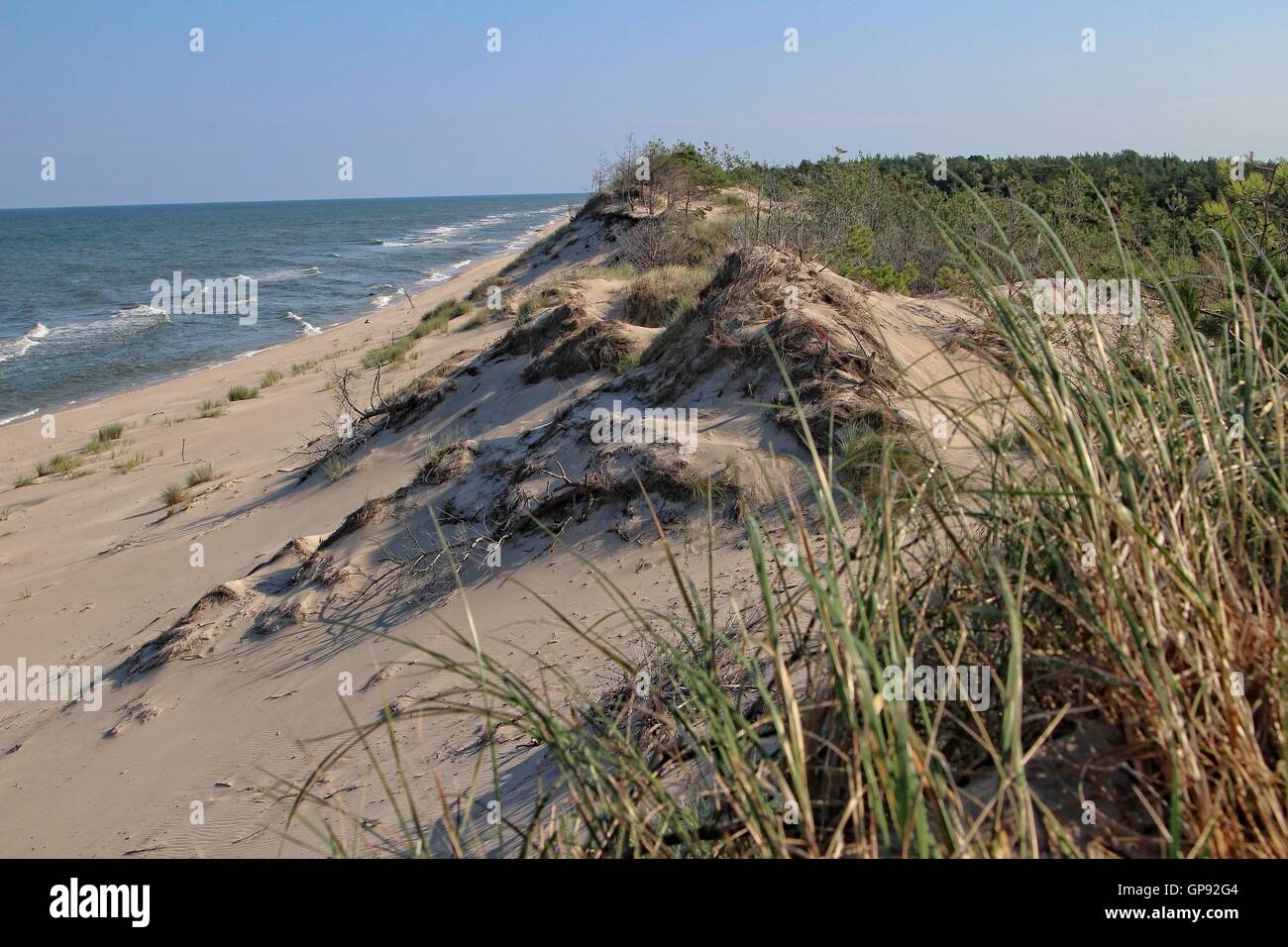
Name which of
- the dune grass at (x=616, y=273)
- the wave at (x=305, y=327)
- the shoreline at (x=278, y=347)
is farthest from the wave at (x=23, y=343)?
the dune grass at (x=616, y=273)

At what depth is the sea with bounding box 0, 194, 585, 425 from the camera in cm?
2288

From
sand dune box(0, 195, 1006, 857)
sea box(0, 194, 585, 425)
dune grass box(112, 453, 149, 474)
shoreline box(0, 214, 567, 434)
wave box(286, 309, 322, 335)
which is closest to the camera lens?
sand dune box(0, 195, 1006, 857)

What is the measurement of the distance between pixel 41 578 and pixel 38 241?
8115 centimetres

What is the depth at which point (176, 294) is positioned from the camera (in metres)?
37.0

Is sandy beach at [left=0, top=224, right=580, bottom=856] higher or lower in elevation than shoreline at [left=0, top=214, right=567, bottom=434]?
lower

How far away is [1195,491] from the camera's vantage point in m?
2.09

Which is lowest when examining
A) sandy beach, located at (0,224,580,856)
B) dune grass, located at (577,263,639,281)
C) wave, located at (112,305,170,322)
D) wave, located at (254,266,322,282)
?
sandy beach, located at (0,224,580,856)

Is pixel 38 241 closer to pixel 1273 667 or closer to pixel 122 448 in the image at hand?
pixel 122 448

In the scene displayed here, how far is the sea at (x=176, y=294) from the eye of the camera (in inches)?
901

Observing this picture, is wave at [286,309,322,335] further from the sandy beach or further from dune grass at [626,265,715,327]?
dune grass at [626,265,715,327]

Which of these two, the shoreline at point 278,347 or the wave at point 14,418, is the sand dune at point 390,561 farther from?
the shoreline at point 278,347

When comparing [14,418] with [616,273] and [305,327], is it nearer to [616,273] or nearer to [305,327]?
[305,327]

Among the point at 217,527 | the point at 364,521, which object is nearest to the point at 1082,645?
the point at 364,521

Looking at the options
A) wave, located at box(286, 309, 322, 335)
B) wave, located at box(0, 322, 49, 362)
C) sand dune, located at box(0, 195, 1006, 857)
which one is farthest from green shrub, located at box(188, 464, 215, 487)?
wave, located at box(0, 322, 49, 362)
